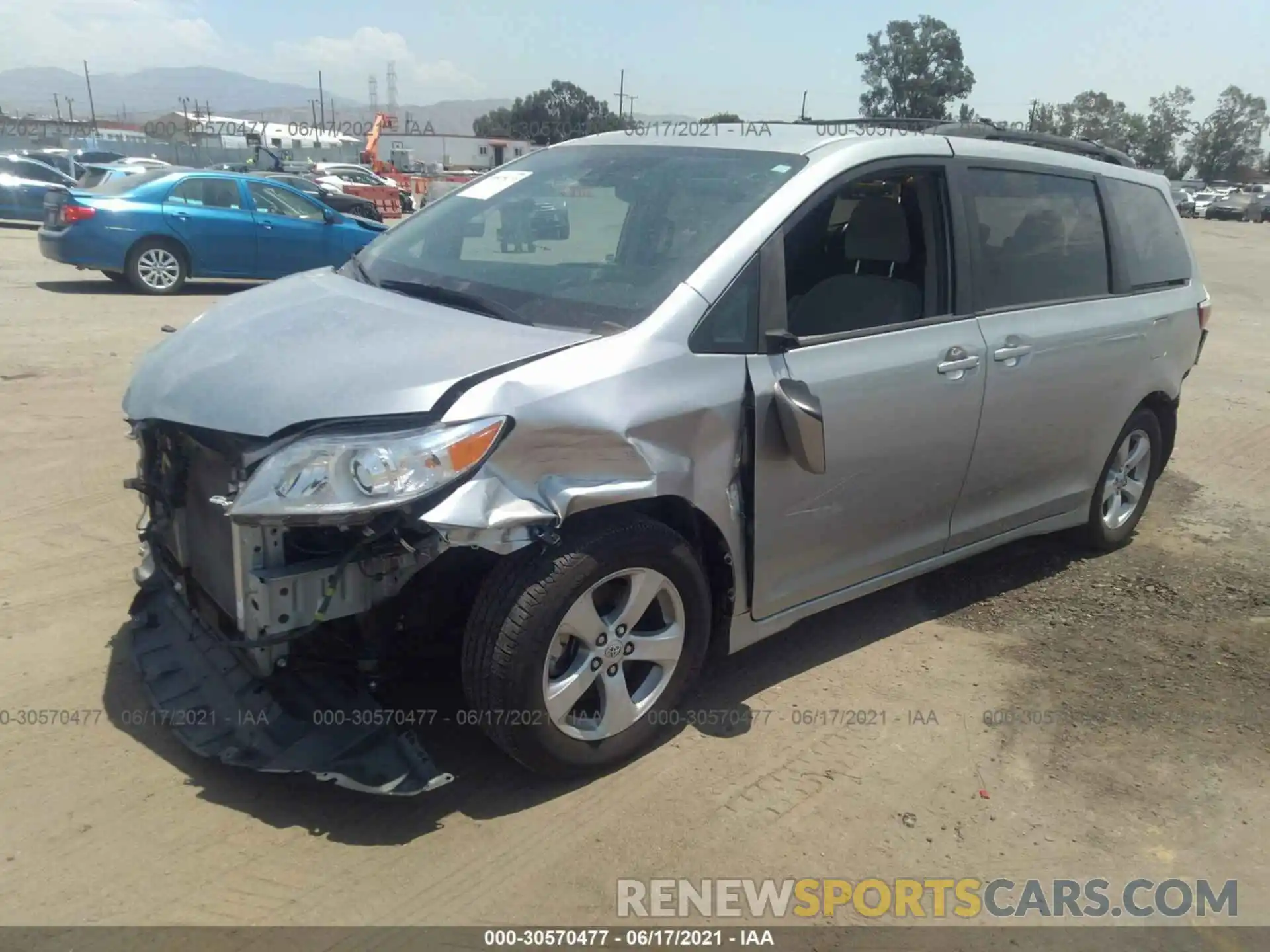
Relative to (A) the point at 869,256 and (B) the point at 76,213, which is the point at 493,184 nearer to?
(A) the point at 869,256

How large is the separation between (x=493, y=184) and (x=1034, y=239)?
2227 millimetres

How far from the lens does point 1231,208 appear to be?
172 feet

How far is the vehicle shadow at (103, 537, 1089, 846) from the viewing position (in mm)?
2891

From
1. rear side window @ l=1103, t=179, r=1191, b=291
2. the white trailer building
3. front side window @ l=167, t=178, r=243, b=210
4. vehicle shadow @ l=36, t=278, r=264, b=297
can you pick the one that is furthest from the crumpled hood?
the white trailer building

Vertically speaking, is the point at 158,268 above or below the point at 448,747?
above

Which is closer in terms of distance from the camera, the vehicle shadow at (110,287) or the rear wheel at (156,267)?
the rear wheel at (156,267)

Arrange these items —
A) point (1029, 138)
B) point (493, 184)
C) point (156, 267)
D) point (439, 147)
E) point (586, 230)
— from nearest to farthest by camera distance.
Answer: point (586, 230)
point (493, 184)
point (1029, 138)
point (156, 267)
point (439, 147)

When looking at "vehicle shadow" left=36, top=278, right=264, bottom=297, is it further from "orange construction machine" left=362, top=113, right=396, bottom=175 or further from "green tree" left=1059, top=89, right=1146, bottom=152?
"green tree" left=1059, top=89, right=1146, bottom=152

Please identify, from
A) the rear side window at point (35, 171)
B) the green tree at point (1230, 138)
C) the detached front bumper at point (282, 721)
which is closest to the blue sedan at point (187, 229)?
the detached front bumper at point (282, 721)

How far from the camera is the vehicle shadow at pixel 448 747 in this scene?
289 cm

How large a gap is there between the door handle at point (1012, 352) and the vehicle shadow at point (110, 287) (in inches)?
377

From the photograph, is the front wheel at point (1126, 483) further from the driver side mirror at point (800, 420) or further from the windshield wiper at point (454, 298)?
the windshield wiper at point (454, 298)

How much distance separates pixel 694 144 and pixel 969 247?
3.65 ft

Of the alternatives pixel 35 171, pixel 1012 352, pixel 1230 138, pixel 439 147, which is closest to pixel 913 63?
pixel 439 147
